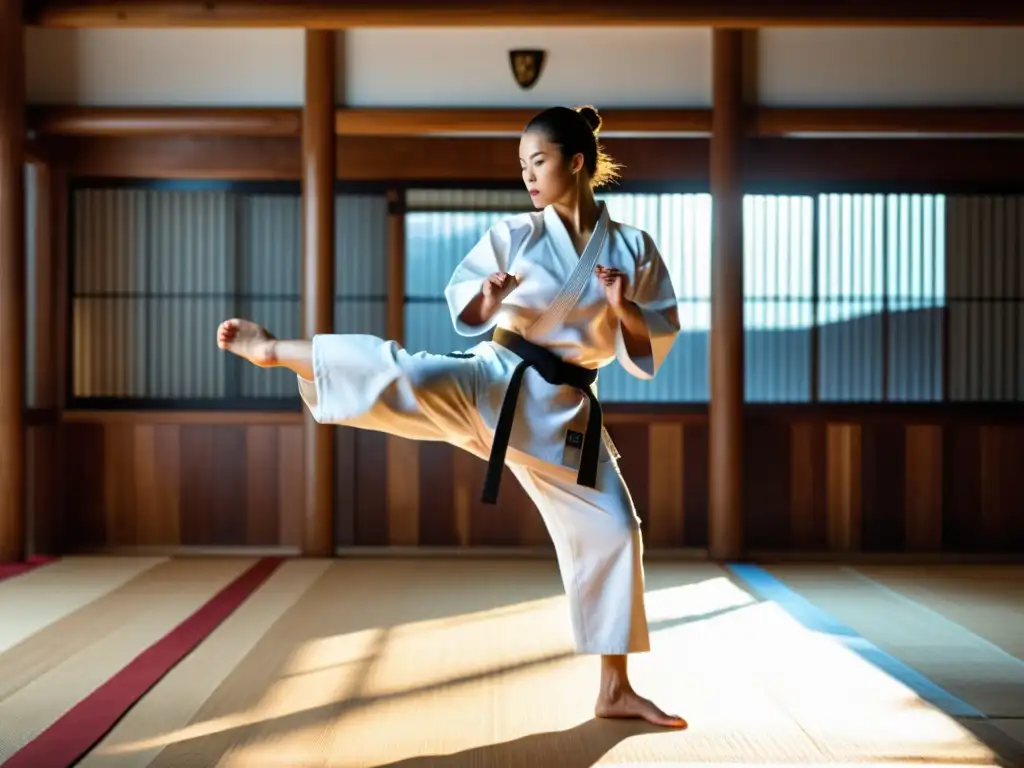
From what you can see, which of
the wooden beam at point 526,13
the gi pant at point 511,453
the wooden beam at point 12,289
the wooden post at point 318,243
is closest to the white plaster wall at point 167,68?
the wooden post at point 318,243

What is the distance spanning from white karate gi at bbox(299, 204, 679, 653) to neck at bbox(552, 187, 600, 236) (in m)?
0.03

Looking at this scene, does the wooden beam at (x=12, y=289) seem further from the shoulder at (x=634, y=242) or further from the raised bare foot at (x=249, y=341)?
the shoulder at (x=634, y=242)

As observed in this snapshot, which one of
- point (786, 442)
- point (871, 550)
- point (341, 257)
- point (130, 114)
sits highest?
point (130, 114)

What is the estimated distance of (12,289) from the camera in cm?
489

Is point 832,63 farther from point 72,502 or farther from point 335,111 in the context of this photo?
point 72,502

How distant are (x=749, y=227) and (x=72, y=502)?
3.77m

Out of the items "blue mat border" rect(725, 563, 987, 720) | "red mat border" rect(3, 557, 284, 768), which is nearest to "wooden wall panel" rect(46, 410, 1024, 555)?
"blue mat border" rect(725, 563, 987, 720)

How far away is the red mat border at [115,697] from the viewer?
226cm

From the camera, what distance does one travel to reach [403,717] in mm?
2537

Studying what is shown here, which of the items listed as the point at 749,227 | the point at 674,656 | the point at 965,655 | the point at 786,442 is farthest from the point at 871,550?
the point at 674,656

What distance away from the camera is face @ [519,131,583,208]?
7.98 ft

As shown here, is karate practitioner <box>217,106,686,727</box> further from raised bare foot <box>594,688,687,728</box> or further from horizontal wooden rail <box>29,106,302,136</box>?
horizontal wooden rail <box>29,106,302,136</box>

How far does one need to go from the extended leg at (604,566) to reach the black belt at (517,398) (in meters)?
0.07

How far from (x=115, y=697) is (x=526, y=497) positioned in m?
3.00
